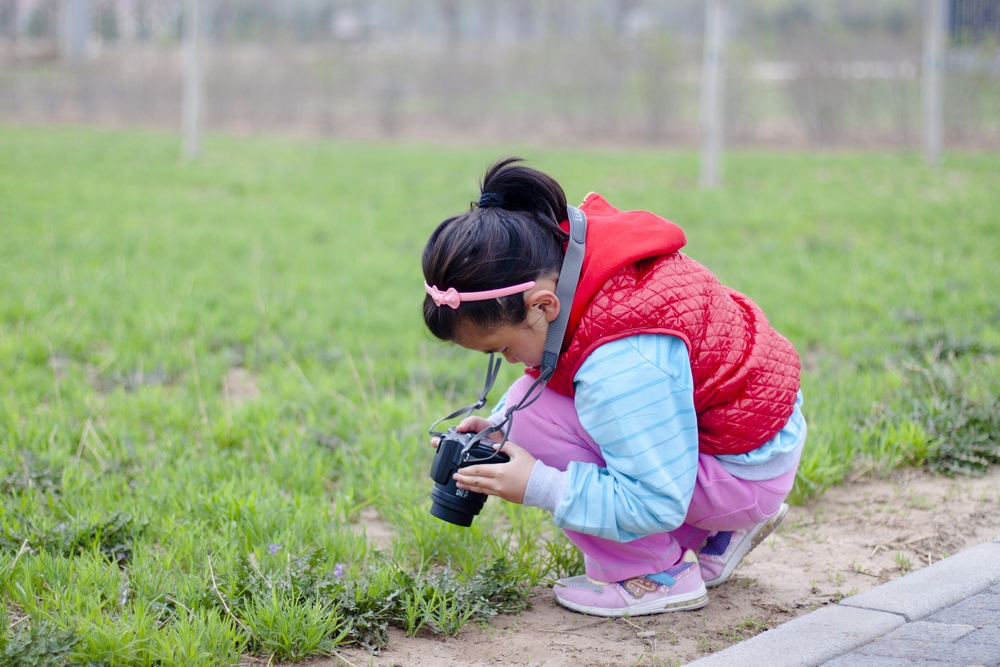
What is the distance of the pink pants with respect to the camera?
8.03 feet

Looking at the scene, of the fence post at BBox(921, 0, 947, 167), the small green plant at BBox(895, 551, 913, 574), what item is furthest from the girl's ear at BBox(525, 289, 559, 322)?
the fence post at BBox(921, 0, 947, 167)

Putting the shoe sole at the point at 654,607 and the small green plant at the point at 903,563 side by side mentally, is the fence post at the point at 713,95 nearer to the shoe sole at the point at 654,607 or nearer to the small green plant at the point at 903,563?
the small green plant at the point at 903,563

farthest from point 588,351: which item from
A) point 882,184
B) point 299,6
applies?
point 299,6

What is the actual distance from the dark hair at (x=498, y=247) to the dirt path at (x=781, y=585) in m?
0.78

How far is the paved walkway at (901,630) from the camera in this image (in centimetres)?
215

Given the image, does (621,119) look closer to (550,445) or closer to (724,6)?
(724,6)

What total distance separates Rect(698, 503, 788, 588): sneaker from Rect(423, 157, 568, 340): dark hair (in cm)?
92

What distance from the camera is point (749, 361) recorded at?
2.37m

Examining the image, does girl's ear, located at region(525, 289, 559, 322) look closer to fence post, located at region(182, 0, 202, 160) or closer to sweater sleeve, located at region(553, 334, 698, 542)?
sweater sleeve, located at region(553, 334, 698, 542)

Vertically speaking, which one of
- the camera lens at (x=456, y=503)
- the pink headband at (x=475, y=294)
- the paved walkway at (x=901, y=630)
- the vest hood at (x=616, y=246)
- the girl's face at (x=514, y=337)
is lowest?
the paved walkway at (x=901, y=630)

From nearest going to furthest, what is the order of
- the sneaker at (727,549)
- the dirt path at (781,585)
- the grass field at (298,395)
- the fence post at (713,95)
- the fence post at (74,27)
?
1. the dirt path at (781,585)
2. the grass field at (298,395)
3. the sneaker at (727,549)
4. the fence post at (713,95)
5. the fence post at (74,27)

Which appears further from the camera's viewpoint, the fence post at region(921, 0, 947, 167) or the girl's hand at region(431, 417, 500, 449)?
the fence post at region(921, 0, 947, 167)

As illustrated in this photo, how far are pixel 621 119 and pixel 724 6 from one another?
962 centimetres

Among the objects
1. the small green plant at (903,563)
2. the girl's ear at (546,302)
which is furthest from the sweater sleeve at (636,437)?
the small green plant at (903,563)
